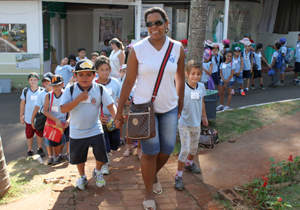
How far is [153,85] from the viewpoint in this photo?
316cm

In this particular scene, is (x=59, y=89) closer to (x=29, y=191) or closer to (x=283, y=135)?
(x=29, y=191)

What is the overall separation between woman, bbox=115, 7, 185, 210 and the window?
32.5 ft

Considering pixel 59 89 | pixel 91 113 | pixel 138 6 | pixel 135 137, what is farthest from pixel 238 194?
pixel 138 6

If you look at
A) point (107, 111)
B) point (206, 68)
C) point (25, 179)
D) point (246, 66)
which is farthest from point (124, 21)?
point (25, 179)

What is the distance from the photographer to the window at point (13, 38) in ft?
38.0

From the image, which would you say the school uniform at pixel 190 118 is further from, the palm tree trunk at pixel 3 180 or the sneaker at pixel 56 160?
the sneaker at pixel 56 160

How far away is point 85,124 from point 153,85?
109cm

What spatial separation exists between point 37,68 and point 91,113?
9122 millimetres

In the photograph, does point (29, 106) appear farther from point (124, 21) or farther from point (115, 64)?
point (124, 21)

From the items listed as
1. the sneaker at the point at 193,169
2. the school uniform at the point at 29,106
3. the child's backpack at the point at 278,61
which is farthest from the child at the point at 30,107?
the child's backpack at the point at 278,61

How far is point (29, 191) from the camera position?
378 centimetres

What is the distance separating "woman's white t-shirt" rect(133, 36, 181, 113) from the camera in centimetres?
313

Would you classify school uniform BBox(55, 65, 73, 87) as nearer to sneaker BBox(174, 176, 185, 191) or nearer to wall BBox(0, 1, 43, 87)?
wall BBox(0, 1, 43, 87)

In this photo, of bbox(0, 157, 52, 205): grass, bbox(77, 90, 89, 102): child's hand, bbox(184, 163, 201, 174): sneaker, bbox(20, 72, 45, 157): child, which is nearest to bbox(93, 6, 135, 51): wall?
bbox(20, 72, 45, 157): child
